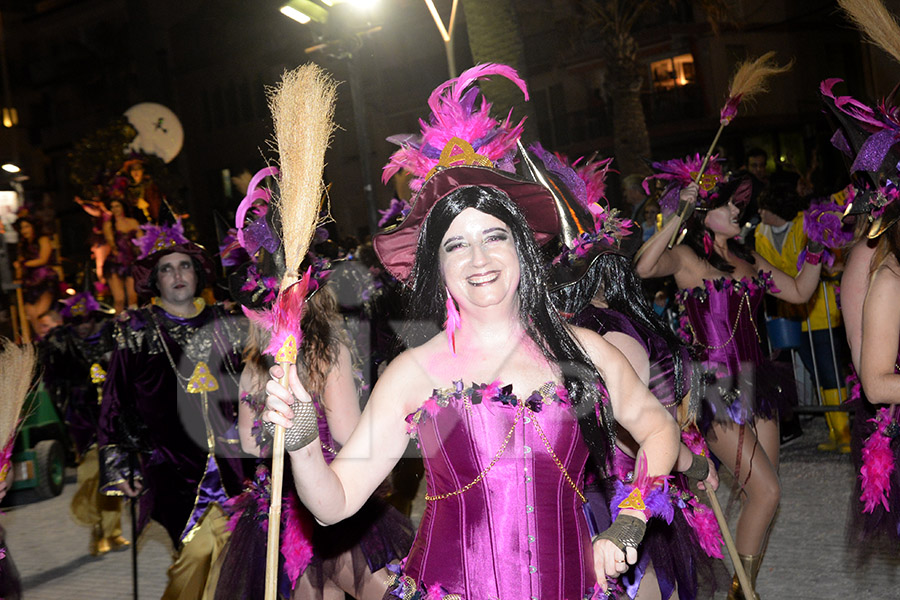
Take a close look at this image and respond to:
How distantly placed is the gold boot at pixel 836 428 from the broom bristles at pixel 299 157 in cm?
694

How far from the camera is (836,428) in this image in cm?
834

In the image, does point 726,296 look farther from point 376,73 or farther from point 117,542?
point 376,73

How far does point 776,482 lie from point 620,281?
1610 millimetres

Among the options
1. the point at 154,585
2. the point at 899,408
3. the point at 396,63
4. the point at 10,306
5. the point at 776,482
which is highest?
the point at 396,63

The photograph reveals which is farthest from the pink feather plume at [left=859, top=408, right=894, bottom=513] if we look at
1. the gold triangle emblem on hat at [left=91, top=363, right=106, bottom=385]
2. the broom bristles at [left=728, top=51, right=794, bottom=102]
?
the gold triangle emblem on hat at [left=91, top=363, right=106, bottom=385]

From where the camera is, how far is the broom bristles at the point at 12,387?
370 centimetres

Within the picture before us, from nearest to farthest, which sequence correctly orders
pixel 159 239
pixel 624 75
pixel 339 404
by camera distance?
1. pixel 339 404
2. pixel 159 239
3. pixel 624 75

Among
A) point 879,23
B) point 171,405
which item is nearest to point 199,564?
point 171,405

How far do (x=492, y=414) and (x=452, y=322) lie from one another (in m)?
0.35

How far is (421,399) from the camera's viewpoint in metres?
2.99

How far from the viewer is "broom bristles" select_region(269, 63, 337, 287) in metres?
2.63

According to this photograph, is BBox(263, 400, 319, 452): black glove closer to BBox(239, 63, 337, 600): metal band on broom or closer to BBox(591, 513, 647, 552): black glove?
BBox(239, 63, 337, 600): metal band on broom

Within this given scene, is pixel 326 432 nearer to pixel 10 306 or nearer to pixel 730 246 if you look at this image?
pixel 730 246

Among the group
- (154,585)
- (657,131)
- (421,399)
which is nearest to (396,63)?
(657,131)
